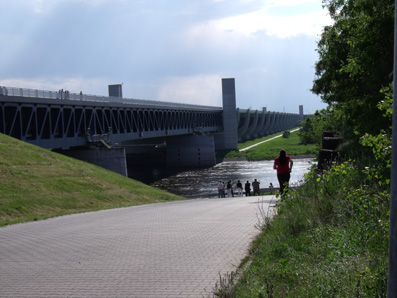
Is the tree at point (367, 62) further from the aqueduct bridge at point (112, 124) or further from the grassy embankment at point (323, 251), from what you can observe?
the aqueduct bridge at point (112, 124)

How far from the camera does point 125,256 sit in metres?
8.91

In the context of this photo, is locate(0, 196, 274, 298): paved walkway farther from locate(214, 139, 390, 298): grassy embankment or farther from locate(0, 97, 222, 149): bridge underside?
locate(0, 97, 222, 149): bridge underside

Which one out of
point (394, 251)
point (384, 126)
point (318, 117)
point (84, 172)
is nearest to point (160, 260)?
point (394, 251)

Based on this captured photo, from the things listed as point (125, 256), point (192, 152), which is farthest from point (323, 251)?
point (192, 152)

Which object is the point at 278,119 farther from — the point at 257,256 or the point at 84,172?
the point at 257,256

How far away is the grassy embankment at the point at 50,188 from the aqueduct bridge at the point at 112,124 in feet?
29.6

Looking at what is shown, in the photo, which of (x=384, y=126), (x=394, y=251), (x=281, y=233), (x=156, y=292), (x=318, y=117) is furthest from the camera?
(x=318, y=117)

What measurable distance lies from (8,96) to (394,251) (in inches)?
1411

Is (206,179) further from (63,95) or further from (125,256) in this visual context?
(125,256)

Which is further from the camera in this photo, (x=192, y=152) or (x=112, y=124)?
(x=192, y=152)

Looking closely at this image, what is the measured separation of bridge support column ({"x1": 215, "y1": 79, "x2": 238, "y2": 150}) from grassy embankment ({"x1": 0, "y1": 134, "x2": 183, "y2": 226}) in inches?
2900

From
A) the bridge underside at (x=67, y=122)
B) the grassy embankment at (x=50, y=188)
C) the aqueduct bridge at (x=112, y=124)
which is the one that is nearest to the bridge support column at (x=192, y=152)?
the aqueduct bridge at (x=112, y=124)

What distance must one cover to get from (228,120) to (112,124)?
154ft

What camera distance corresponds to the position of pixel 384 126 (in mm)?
14828
